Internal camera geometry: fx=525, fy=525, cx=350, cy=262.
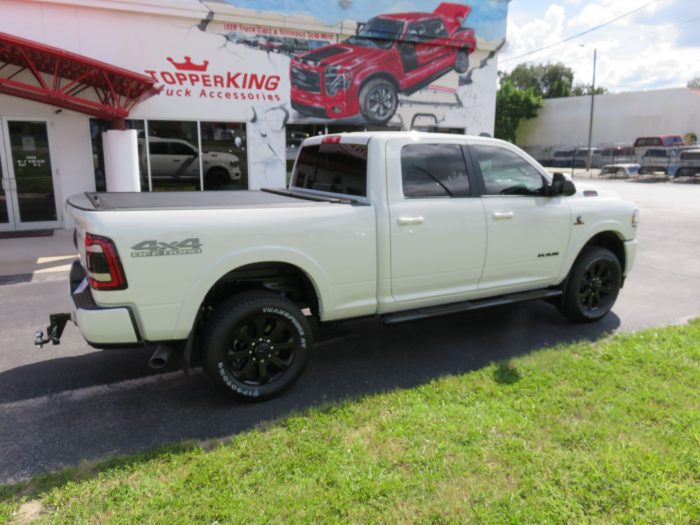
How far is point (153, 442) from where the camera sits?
340 cm

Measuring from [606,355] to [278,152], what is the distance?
10645mm

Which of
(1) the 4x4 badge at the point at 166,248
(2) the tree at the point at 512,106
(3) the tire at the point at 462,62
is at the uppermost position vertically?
(2) the tree at the point at 512,106

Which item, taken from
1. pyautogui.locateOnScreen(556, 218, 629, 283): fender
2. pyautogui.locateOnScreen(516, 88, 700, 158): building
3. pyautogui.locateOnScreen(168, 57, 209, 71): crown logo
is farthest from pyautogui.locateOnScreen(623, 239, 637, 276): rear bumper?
pyautogui.locateOnScreen(516, 88, 700, 158): building

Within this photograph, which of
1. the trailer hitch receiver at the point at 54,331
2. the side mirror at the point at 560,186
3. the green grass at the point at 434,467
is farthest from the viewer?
the side mirror at the point at 560,186

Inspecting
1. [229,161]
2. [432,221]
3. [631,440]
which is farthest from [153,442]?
[229,161]

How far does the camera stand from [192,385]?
167 inches

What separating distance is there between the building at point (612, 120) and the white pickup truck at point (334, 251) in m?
49.2

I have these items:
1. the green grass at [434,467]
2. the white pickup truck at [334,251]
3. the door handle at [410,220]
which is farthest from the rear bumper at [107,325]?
the door handle at [410,220]

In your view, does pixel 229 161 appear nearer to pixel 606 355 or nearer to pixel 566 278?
pixel 566 278

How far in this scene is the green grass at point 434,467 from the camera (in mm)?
2670

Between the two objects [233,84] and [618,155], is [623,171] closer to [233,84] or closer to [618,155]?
[618,155]

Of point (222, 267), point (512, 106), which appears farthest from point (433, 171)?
point (512, 106)

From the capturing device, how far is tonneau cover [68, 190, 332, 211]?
3611 mm

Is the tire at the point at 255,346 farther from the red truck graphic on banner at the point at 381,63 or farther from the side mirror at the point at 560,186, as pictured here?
the red truck graphic on banner at the point at 381,63
